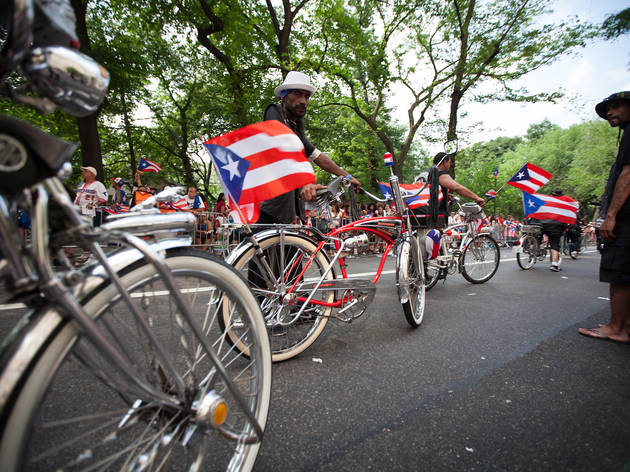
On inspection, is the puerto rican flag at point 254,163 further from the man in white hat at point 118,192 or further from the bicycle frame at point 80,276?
the man in white hat at point 118,192

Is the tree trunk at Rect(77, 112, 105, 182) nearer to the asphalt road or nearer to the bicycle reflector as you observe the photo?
the asphalt road

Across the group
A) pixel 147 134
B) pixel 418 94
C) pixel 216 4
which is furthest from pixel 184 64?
pixel 418 94

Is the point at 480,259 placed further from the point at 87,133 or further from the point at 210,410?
the point at 87,133

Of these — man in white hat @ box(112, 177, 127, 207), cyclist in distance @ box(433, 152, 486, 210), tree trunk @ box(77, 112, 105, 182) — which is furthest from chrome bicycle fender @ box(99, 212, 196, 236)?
man in white hat @ box(112, 177, 127, 207)

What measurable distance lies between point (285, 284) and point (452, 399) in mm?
1300

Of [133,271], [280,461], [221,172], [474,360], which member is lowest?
[474,360]

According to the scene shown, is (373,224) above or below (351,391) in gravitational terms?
above

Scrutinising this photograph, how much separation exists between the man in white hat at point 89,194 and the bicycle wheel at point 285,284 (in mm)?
5431

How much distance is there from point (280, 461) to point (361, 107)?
50.9 ft

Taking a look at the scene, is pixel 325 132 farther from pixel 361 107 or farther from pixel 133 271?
pixel 133 271

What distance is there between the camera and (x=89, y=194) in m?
6.25

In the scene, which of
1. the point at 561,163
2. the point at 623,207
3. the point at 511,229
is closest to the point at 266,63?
the point at 623,207

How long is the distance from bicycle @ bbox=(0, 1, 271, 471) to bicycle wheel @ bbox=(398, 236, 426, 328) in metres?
1.96

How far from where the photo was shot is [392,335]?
9.25ft
